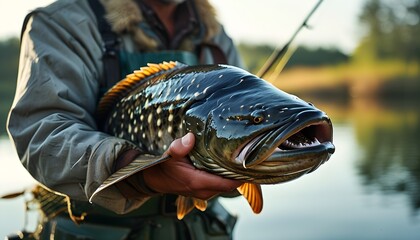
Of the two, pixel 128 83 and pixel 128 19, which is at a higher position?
pixel 128 19

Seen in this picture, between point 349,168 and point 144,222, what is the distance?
1828 centimetres

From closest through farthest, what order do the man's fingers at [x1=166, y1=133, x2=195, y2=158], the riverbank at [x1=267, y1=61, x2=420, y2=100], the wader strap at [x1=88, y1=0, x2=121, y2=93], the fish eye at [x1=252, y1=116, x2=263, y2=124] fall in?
1. the fish eye at [x1=252, y1=116, x2=263, y2=124]
2. the man's fingers at [x1=166, y1=133, x2=195, y2=158]
3. the wader strap at [x1=88, y1=0, x2=121, y2=93]
4. the riverbank at [x1=267, y1=61, x2=420, y2=100]

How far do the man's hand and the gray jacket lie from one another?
0.65 ft

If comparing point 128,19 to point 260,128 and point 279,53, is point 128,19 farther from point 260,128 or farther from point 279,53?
point 260,128

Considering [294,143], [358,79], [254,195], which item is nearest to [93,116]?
[254,195]

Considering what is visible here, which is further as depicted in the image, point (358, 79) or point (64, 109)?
point (358, 79)

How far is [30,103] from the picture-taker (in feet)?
9.68

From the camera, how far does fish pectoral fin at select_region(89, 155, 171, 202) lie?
2.46 meters

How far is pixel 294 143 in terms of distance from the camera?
2.19 metres

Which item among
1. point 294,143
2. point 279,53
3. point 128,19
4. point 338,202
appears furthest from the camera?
point 338,202

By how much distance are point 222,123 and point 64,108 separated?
0.93 m

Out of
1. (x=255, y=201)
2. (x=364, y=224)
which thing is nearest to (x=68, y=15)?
(x=255, y=201)

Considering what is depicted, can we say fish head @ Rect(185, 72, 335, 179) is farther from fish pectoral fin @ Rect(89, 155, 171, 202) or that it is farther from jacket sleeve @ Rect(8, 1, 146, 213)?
jacket sleeve @ Rect(8, 1, 146, 213)

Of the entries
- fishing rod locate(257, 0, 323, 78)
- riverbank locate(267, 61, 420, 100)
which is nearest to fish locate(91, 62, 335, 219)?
fishing rod locate(257, 0, 323, 78)
